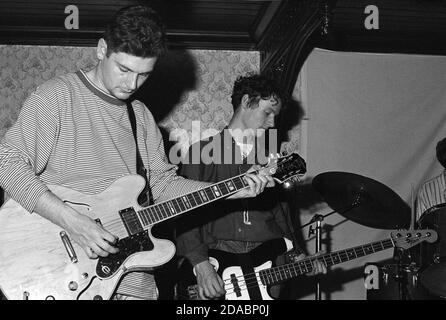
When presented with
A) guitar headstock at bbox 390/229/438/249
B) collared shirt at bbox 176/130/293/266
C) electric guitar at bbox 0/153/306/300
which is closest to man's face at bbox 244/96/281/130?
collared shirt at bbox 176/130/293/266

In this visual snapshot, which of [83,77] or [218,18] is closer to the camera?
[83,77]

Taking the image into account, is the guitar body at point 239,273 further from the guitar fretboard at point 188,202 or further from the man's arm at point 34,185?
the man's arm at point 34,185

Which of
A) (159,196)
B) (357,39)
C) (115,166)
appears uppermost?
(357,39)

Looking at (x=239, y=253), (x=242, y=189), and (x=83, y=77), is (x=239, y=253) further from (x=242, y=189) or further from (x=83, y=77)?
(x=83, y=77)

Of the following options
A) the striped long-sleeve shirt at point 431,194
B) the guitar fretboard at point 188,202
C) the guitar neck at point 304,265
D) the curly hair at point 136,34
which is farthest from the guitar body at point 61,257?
the striped long-sleeve shirt at point 431,194

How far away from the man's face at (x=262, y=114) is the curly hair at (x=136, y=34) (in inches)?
43.0

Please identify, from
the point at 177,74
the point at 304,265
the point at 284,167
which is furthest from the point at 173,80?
the point at 284,167

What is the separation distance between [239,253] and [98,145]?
1063 millimetres

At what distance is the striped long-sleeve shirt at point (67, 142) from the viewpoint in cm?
183

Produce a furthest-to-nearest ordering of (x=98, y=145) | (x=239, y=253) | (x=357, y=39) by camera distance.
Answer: (x=357, y=39) < (x=239, y=253) < (x=98, y=145)

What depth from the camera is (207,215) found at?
9.25 ft

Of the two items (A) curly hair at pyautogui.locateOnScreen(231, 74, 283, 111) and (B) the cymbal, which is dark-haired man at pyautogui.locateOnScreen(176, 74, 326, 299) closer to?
(A) curly hair at pyautogui.locateOnScreen(231, 74, 283, 111)
